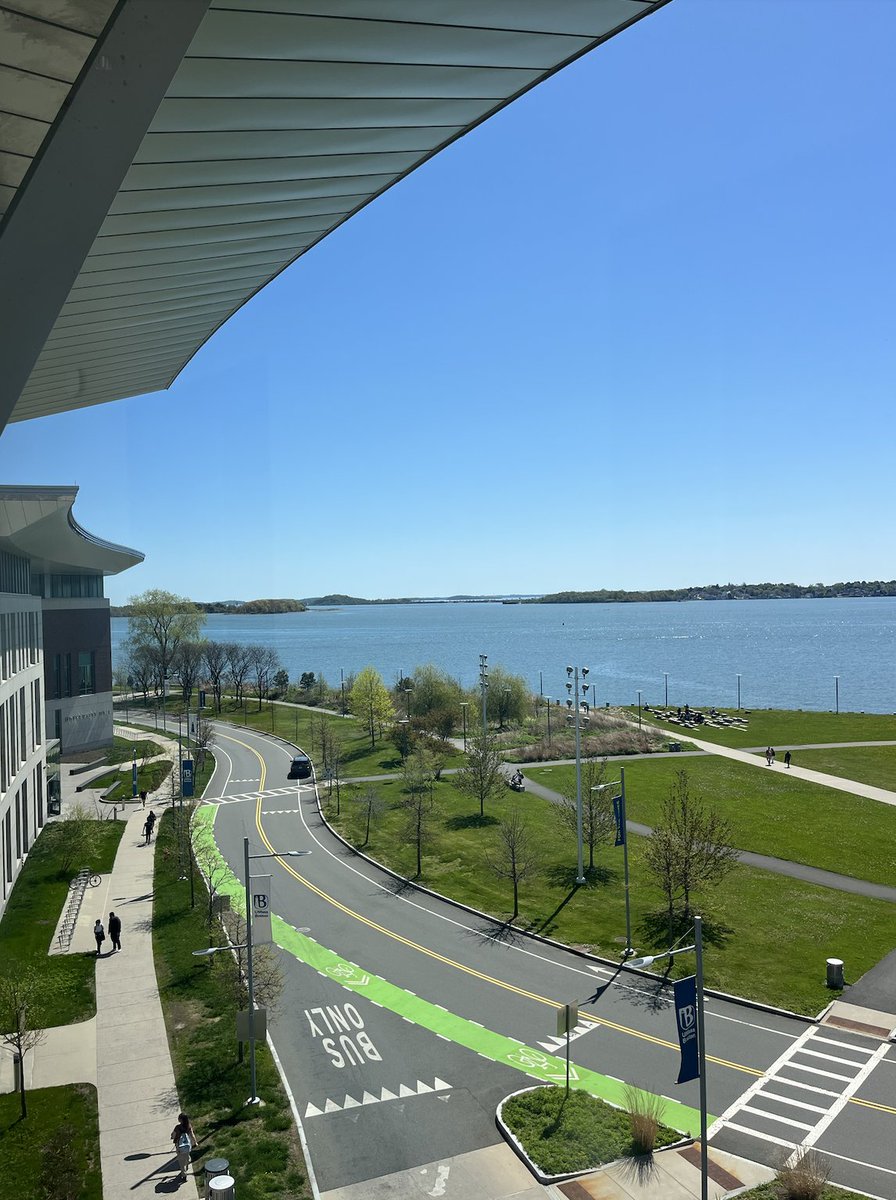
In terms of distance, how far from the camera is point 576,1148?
15320 mm

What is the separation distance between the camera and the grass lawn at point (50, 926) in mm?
22219

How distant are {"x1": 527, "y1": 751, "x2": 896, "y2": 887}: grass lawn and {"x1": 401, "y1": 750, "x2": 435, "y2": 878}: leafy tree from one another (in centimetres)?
671

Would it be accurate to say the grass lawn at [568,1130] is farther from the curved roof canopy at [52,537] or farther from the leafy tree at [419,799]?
the curved roof canopy at [52,537]

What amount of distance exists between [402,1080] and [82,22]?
1871 centimetres

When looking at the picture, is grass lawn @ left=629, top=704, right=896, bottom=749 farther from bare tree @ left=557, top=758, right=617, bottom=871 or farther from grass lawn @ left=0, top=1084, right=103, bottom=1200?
grass lawn @ left=0, top=1084, right=103, bottom=1200

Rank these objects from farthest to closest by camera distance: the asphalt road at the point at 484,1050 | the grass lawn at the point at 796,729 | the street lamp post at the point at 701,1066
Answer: the grass lawn at the point at 796,729 → the asphalt road at the point at 484,1050 → the street lamp post at the point at 701,1066

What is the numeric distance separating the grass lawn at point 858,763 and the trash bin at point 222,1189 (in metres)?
43.0

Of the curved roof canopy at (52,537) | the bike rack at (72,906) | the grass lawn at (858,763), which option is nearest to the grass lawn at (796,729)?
the grass lawn at (858,763)

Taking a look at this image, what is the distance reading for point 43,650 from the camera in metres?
48.8

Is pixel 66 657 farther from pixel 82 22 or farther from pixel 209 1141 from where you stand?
pixel 82 22

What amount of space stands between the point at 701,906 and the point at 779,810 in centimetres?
1550

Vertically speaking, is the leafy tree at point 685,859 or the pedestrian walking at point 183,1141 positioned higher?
the leafy tree at point 685,859

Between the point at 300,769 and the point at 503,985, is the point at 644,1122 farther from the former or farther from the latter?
the point at 300,769

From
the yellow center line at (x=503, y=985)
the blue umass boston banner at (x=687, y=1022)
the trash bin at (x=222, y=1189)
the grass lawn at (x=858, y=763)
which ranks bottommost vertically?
the grass lawn at (x=858, y=763)
